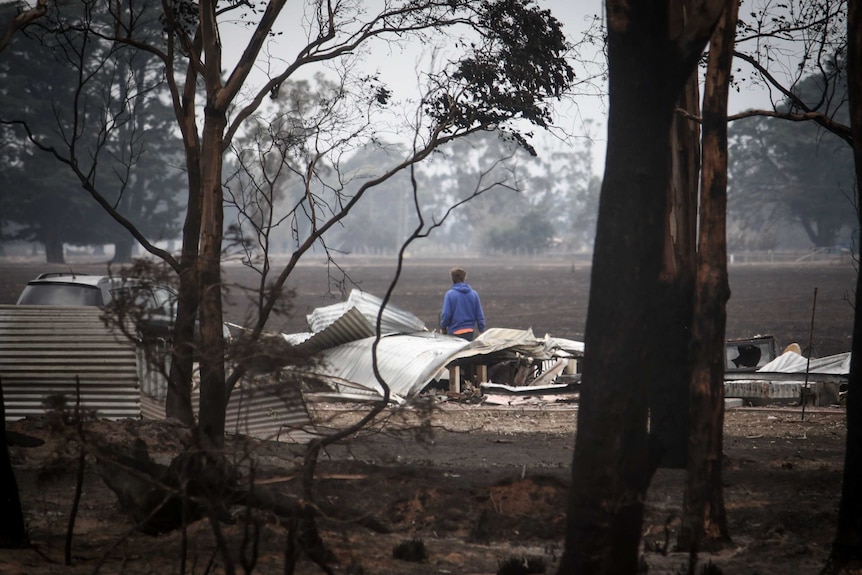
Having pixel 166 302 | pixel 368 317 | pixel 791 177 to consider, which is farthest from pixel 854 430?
pixel 791 177

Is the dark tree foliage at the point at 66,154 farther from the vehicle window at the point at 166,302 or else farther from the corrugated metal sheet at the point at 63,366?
the vehicle window at the point at 166,302

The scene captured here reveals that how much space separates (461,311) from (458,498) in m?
8.44

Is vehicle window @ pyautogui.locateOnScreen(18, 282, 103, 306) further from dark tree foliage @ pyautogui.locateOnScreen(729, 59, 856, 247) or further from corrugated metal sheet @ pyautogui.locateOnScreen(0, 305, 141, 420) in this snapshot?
dark tree foliage @ pyautogui.locateOnScreen(729, 59, 856, 247)

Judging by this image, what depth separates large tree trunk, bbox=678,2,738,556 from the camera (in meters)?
6.70

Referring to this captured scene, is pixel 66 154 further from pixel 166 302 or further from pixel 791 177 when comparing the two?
pixel 791 177

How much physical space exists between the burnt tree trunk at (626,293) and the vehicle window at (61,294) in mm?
11097

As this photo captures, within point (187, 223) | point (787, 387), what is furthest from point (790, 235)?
point (187, 223)

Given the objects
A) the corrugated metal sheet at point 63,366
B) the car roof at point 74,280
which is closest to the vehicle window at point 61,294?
the car roof at point 74,280

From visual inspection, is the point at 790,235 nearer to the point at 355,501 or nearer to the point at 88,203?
the point at 88,203

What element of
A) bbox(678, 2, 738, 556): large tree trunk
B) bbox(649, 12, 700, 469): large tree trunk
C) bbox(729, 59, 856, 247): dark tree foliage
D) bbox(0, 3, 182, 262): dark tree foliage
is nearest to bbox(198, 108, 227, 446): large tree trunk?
bbox(678, 2, 738, 556): large tree trunk

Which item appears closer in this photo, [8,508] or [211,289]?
[8,508]

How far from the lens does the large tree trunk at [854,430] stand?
5645mm

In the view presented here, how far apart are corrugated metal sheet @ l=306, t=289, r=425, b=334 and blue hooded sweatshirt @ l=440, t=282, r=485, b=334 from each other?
2.61ft

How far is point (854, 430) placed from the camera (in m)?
5.82
